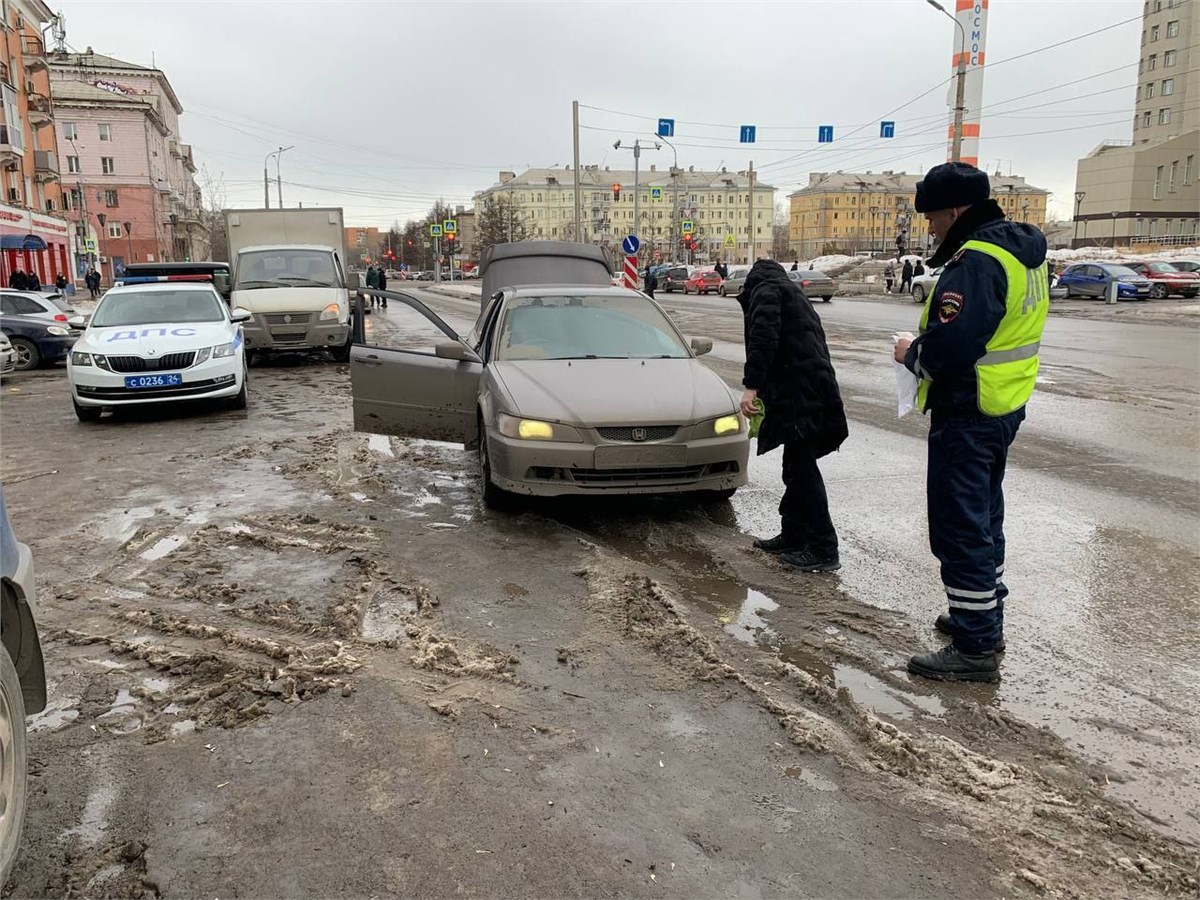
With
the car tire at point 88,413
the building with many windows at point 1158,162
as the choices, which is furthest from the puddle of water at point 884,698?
the building with many windows at point 1158,162

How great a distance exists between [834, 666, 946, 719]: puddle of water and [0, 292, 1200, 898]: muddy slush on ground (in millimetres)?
15

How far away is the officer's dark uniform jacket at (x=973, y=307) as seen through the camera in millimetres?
3619

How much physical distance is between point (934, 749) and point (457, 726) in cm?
176

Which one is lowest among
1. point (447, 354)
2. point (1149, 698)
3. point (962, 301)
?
point (1149, 698)

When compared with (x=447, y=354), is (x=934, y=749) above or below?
below

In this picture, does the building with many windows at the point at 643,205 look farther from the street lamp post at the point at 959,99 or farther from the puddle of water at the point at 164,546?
the puddle of water at the point at 164,546

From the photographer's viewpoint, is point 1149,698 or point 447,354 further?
point 447,354

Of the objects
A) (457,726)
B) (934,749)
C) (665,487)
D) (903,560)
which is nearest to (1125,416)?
(903,560)

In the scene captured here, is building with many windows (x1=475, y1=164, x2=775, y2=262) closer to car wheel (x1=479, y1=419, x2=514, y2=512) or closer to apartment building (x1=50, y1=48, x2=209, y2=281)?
apartment building (x1=50, y1=48, x2=209, y2=281)

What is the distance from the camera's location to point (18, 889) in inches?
99.0

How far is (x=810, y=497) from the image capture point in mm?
5219

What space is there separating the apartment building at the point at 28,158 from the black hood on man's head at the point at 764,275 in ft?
146

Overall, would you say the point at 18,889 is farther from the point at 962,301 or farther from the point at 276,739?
the point at 962,301

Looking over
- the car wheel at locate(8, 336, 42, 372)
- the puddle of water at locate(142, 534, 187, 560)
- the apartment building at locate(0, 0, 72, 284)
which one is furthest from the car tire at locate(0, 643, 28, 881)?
the apartment building at locate(0, 0, 72, 284)
